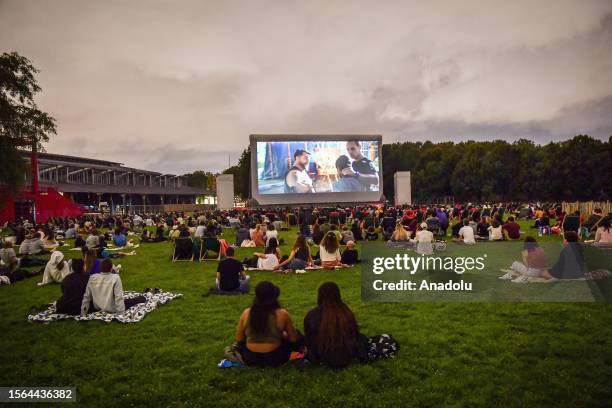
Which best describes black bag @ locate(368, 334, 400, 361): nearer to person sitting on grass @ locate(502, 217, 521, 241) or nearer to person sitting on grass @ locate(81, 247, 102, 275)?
person sitting on grass @ locate(81, 247, 102, 275)

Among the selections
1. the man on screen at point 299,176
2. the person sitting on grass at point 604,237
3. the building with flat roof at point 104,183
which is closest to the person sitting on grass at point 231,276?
the person sitting on grass at point 604,237

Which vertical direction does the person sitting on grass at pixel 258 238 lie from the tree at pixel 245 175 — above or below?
below

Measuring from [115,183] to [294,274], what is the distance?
2657 inches

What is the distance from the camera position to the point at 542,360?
15.4 feet

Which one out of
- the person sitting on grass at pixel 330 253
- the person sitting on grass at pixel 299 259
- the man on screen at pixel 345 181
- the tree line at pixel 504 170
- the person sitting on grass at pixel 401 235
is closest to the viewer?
the person sitting on grass at pixel 299 259

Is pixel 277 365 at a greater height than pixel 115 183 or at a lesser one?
lesser

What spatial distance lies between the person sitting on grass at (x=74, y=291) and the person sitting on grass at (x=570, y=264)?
8.27 metres

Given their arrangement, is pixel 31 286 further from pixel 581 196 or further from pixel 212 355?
pixel 581 196

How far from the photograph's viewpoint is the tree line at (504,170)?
177 ft

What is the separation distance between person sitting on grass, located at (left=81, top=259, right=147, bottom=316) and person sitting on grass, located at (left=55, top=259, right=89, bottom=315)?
0.33ft

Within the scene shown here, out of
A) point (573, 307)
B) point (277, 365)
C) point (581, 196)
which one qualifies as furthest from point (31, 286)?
point (581, 196)

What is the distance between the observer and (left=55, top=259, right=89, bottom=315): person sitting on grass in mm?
6809

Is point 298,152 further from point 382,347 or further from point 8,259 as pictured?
point 382,347

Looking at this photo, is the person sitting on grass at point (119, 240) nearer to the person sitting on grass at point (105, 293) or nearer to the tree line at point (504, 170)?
the person sitting on grass at point (105, 293)
